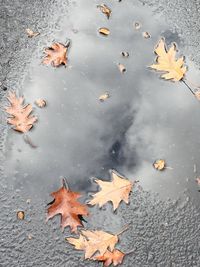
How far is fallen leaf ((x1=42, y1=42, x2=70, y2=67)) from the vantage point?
135 inches

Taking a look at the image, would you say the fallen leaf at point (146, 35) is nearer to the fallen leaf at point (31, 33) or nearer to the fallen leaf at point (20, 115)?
the fallen leaf at point (31, 33)

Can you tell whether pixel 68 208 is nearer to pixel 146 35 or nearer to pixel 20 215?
pixel 20 215

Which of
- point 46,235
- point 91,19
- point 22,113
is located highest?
point 91,19

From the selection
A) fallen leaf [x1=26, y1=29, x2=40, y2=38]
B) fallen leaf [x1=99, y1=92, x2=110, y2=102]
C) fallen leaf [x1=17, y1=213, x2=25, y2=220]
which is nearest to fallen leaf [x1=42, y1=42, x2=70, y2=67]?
fallen leaf [x1=26, y1=29, x2=40, y2=38]

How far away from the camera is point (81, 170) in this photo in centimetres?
295

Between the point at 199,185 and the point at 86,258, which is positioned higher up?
the point at 199,185

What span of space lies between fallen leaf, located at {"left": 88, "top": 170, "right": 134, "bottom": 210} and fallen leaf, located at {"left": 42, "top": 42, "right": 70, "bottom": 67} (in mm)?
1004

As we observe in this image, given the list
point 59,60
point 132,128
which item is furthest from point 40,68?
point 132,128

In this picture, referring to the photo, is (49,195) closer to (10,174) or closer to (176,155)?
(10,174)

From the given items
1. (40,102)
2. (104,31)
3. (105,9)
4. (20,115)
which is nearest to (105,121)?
(40,102)

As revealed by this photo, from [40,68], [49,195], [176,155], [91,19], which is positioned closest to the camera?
[49,195]

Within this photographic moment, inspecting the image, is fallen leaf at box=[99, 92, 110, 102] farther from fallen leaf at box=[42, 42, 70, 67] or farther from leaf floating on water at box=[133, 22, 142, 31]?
leaf floating on water at box=[133, 22, 142, 31]

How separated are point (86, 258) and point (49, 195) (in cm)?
45

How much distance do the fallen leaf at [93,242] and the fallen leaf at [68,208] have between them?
7 cm
